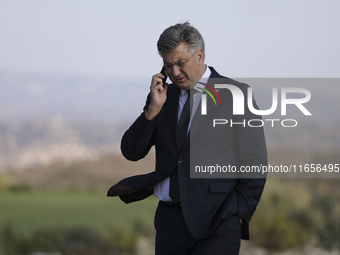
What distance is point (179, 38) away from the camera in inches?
75.9

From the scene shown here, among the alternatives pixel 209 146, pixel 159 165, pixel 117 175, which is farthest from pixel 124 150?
pixel 117 175

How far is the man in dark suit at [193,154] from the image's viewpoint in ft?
6.13

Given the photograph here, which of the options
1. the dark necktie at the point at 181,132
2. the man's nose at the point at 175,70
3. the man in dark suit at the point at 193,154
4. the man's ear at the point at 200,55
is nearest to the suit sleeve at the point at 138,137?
the man in dark suit at the point at 193,154

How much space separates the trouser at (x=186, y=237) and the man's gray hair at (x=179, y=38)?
0.79 meters

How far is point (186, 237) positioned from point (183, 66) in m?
0.83

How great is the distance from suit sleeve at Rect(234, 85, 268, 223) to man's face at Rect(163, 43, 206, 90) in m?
0.28

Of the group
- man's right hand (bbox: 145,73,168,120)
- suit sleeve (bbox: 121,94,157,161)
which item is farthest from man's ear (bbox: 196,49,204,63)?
suit sleeve (bbox: 121,94,157,161)

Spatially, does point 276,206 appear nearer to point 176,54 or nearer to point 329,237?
point 329,237

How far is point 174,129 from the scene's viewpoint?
2006 millimetres

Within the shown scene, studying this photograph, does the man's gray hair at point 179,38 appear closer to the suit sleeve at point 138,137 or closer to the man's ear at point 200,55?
the man's ear at point 200,55

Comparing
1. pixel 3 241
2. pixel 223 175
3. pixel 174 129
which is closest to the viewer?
pixel 223 175

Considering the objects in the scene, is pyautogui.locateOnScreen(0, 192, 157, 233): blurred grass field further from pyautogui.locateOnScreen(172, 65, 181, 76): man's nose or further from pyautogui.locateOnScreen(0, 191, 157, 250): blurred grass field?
pyautogui.locateOnScreen(172, 65, 181, 76): man's nose

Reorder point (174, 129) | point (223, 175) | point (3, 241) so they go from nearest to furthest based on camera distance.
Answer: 1. point (223, 175)
2. point (174, 129)
3. point (3, 241)

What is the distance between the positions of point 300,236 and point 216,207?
3.23 meters
